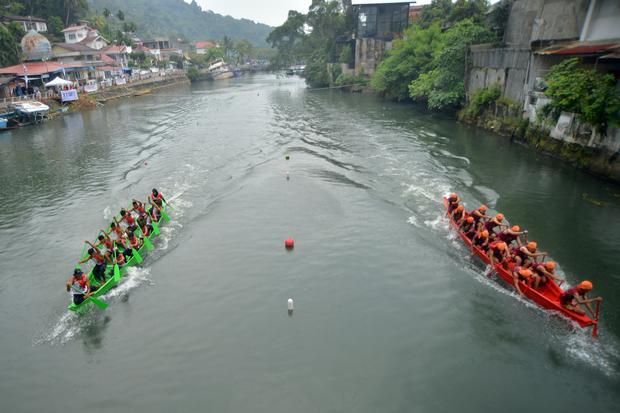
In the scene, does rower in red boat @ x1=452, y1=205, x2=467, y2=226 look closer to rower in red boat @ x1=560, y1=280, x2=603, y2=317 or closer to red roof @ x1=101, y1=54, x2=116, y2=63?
rower in red boat @ x1=560, y1=280, x2=603, y2=317

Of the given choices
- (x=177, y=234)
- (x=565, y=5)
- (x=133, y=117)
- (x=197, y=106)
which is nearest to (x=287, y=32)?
(x=197, y=106)

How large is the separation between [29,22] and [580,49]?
273 feet

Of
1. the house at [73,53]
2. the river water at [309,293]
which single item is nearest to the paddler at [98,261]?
the river water at [309,293]

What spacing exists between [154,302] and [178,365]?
3468 mm

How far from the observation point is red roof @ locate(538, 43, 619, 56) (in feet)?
71.9

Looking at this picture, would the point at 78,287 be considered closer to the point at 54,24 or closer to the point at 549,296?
the point at 549,296

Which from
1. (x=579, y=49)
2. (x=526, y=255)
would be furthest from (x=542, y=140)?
(x=526, y=255)

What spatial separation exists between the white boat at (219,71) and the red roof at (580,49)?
95858 mm

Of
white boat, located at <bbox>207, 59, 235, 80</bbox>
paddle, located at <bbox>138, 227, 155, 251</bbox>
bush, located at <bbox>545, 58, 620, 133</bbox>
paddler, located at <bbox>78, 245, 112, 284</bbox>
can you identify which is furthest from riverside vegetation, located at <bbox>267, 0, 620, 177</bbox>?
white boat, located at <bbox>207, 59, 235, 80</bbox>

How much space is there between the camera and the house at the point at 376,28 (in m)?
65.7

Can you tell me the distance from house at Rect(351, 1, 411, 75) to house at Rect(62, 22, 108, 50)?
165ft

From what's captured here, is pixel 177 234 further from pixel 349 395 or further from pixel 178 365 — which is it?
pixel 349 395

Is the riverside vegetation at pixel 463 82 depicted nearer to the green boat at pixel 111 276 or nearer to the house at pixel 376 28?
the house at pixel 376 28

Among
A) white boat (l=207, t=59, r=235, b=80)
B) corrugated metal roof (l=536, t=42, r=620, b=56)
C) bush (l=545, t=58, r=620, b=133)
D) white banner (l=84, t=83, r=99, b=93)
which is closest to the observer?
bush (l=545, t=58, r=620, b=133)
